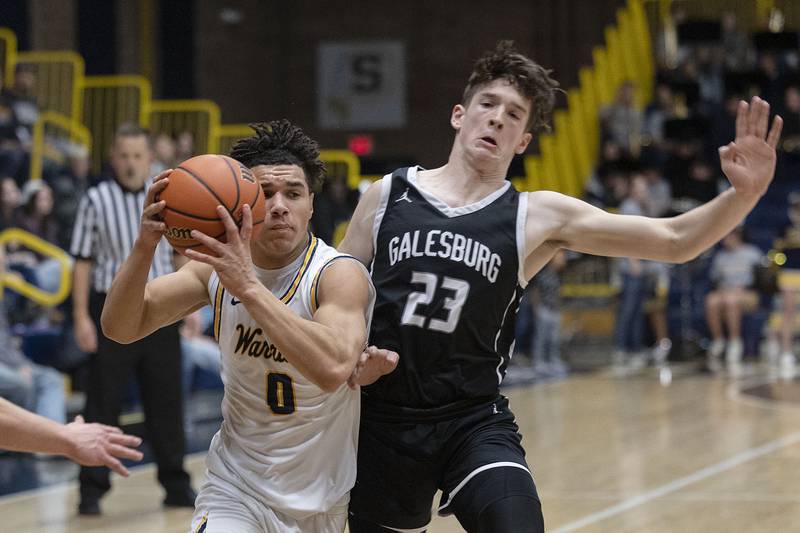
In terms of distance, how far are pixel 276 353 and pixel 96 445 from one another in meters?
0.52

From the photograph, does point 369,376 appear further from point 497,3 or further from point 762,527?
point 497,3

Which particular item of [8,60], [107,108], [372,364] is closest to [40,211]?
[8,60]

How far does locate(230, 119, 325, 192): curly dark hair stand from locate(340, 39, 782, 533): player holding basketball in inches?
15.2

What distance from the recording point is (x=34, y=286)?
978 cm

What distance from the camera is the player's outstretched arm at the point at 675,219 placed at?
344 cm

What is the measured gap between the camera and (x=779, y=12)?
849 inches

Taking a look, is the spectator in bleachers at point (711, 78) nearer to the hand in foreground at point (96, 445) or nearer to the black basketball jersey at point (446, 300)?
the black basketball jersey at point (446, 300)

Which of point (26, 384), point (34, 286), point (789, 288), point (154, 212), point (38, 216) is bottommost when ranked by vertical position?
point (789, 288)

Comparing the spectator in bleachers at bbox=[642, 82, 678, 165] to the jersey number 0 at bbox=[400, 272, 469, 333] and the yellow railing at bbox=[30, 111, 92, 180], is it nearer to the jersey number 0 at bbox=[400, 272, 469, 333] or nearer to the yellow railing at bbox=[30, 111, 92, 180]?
the yellow railing at bbox=[30, 111, 92, 180]

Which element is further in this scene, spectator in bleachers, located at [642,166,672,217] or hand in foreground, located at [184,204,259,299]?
spectator in bleachers, located at [642,166,672,217]

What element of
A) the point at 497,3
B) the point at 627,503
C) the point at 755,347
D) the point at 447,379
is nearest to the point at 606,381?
the point at 755,347

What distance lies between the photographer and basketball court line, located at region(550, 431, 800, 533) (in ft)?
20.0

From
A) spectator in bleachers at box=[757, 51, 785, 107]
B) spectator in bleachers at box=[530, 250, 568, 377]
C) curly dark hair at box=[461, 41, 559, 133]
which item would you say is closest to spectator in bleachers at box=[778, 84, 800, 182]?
spectator in bleachers at box=[757, 51, 785, 107]

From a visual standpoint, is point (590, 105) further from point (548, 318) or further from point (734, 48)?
point (548, 318)
